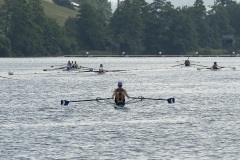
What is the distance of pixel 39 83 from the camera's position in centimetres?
14138

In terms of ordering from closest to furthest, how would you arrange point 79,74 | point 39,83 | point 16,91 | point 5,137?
point 5,137 → point 16,91 → point 39,83 → point 79,74

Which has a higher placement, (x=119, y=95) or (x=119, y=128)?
(x=119, y=95)

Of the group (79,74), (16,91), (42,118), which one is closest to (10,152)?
(42,118)

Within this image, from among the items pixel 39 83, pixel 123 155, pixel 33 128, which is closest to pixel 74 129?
A: pixel 33 128

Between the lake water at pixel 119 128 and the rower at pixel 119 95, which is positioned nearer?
the lake water at pixel 119 128

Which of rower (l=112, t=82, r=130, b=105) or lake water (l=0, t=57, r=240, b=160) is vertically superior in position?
rower (l=112, t=82, r=130, b=105)

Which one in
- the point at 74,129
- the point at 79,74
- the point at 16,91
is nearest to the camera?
the point at 74,129

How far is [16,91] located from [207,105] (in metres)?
34.4

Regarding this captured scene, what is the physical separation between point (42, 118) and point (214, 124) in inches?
589

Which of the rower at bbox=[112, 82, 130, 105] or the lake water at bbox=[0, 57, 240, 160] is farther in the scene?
the rower at bbox=[112, 82, 130, 105]

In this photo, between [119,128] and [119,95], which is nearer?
[119,128]

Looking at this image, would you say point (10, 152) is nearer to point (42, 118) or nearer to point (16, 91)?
point (42, 118)

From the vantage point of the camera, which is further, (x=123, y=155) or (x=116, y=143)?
(x=116, y=143)

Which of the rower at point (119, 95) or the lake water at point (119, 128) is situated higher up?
the rower at point (119, 95)
